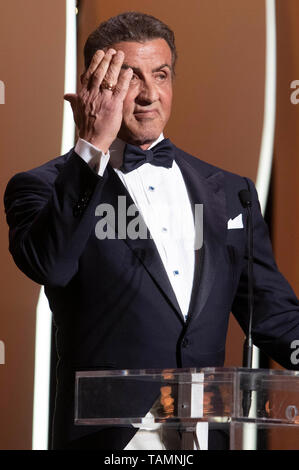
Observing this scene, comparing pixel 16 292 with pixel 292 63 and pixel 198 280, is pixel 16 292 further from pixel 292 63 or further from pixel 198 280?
pixel 292 63

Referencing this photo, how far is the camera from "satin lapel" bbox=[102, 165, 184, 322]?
2.06 m

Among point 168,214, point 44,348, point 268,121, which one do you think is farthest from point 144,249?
Answer: point 268,121

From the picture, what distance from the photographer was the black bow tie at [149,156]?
7.48 feet

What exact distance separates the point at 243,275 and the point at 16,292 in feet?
2.65

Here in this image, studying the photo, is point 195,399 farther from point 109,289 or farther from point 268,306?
point 268,306

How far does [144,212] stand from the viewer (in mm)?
2232

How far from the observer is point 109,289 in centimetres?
207

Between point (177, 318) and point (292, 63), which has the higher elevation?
point (292, 63)

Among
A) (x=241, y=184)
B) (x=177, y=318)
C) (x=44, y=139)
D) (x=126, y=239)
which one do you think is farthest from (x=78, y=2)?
(x=177, y=318)

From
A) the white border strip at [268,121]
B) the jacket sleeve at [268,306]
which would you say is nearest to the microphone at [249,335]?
the jacket sleeve at [268,306]

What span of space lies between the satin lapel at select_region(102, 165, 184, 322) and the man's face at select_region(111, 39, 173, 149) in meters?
0.20

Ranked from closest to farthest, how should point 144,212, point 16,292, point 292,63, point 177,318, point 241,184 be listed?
point 177,318 < point 144,212 < point 241,184 < point 16,292 < point 292,63

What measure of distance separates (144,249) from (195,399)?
63cm

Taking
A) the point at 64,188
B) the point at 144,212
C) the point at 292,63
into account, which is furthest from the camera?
the point at 292,63
